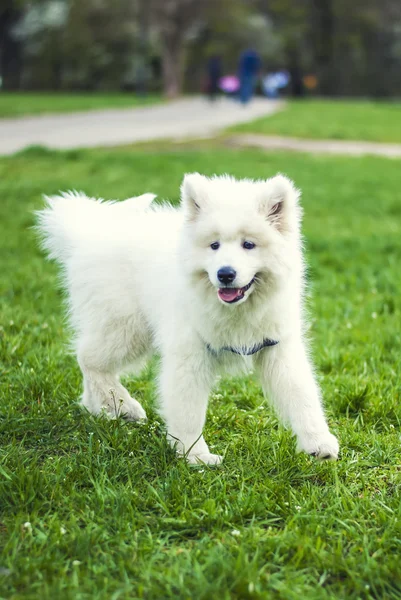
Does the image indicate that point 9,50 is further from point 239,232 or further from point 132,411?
point 239,232

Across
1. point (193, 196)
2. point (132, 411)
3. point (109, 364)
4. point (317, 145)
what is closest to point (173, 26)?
point (317, 145)

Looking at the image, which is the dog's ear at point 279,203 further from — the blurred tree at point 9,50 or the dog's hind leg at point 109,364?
the blurred tree at point 9,50

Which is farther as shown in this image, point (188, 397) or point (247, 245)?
point (188, 397)

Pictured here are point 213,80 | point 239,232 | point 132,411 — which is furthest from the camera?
point 213,80

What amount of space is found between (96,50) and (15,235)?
43692mm

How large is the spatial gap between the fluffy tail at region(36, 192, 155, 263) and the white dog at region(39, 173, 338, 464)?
0.13 metres

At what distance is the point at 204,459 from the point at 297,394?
1.75 feet

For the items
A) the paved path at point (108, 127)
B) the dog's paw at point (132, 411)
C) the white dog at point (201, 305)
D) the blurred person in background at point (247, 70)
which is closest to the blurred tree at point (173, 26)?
the blurred person in background at point (247, 70)

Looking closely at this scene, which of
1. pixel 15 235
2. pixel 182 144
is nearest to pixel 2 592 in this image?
pixel 15 235

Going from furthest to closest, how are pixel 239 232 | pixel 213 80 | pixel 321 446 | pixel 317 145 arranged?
pixel 213 80 < pixel 317 145 < pixel 321 446 < pixel 239 232

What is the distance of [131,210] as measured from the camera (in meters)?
4.49

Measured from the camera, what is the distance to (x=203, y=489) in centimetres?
332

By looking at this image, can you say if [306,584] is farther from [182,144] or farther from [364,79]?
[364,79]

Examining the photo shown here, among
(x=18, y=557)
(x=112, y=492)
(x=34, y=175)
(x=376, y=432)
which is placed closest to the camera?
(x=18, y=557)
